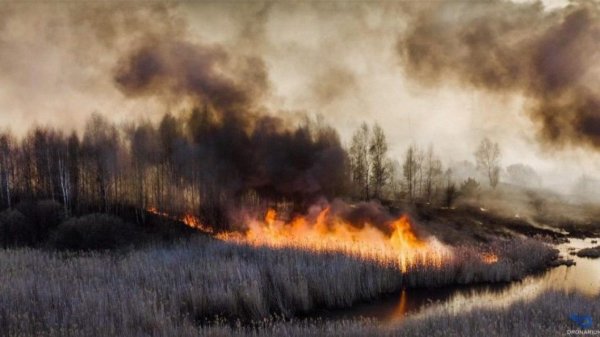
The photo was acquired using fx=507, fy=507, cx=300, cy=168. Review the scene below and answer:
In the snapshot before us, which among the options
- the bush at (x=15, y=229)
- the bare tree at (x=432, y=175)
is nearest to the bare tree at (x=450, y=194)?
the bare tree at (x=432, y=175)

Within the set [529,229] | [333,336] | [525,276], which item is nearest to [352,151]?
[529,229]

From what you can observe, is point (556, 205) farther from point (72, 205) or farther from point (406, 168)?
point (72, 205)

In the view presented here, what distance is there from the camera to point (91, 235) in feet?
135

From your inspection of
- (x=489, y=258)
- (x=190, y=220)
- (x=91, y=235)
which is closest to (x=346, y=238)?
(x=489, y=258)

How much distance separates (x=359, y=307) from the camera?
23812 millimetres

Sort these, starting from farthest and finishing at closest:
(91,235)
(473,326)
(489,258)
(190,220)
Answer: (190,220) → (91,235) → (489,258) → (473,326)

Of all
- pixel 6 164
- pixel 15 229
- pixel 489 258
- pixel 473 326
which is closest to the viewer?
pixel 473 326

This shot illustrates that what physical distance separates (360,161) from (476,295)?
53.4 meters

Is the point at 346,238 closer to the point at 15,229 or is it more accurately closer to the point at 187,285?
the point at 187,285

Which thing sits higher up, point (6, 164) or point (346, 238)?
point (6, 164)

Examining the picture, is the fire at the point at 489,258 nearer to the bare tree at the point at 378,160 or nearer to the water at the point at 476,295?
the water at the point at 476,295

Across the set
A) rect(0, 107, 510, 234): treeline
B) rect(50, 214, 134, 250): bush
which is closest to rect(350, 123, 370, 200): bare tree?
rect(0, 107, 510, 234): treeline

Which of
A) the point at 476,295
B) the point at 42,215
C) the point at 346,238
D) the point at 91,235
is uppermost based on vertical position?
the point at 42,215

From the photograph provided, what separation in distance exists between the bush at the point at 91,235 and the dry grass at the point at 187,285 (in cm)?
978
